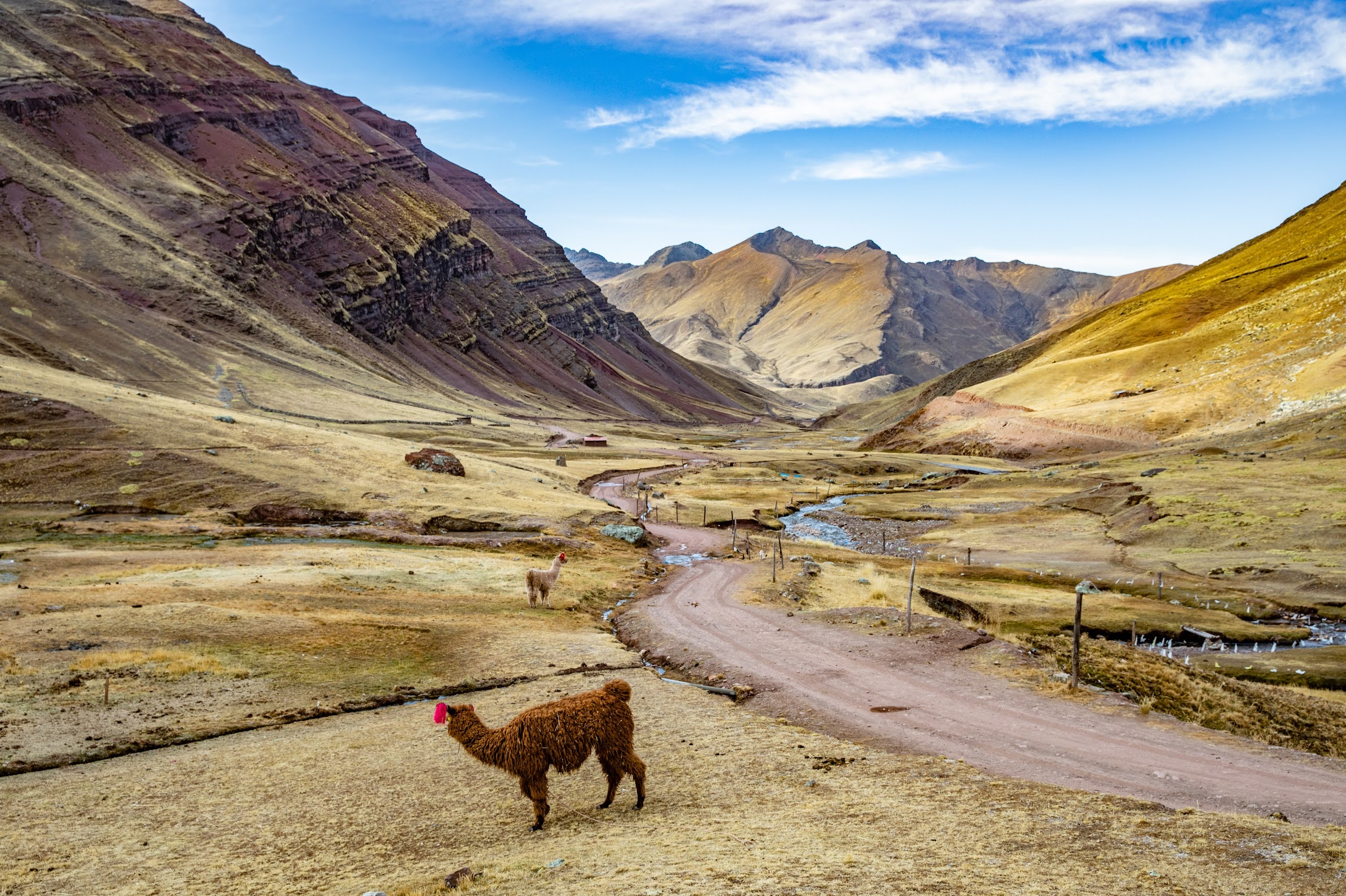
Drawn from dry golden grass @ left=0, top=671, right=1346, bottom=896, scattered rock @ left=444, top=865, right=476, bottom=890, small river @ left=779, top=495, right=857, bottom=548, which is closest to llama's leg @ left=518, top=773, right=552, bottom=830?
dry golden grass @ left=0, top=671, right=1346, bottom=896

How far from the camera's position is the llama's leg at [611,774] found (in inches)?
565

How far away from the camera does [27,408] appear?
181ft

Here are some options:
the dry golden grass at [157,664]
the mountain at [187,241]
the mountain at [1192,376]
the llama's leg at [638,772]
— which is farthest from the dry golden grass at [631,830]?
the mountain at [187,241]

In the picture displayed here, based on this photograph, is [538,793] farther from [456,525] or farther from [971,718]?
[456,525]

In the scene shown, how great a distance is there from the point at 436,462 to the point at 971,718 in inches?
1969

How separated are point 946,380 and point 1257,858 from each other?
197 meters

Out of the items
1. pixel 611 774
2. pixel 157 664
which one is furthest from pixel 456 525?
pixel 611 774

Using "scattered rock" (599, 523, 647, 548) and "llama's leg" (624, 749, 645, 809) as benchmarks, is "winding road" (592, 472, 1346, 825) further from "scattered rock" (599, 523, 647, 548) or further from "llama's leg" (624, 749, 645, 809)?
"scattered rock" (599, 523, 647, 548)

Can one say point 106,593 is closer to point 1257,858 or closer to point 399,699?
point 399,699

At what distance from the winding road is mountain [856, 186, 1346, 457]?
6994cm

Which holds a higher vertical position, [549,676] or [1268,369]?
[1268,369]

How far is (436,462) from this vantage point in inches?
2510

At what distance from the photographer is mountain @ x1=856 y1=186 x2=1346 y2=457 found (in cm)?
10125

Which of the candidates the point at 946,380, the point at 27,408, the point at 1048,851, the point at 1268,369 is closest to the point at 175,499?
the point at 27,408
